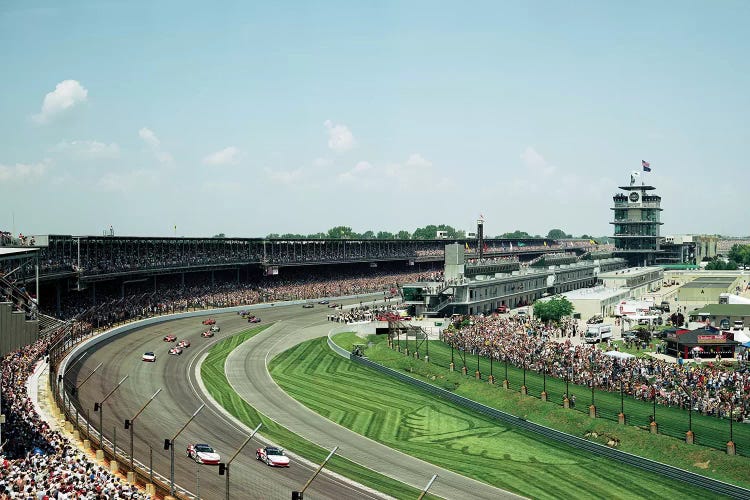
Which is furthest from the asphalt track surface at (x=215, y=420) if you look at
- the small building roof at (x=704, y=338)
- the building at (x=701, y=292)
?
the building at (x=701, y=292)

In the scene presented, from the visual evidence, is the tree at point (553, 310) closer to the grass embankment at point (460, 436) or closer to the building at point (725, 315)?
the building at point (725, 315)

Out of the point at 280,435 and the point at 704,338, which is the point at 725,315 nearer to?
the point at 704,338

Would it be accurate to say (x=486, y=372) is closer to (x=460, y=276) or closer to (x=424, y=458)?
(x=424, y=458)

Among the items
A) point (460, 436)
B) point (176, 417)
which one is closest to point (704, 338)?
point (460, 436)

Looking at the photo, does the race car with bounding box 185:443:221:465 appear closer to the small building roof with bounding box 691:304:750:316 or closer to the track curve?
the track curve

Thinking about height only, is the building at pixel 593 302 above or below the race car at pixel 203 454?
above

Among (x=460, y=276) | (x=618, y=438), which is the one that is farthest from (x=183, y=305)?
(x=618, y=438)
